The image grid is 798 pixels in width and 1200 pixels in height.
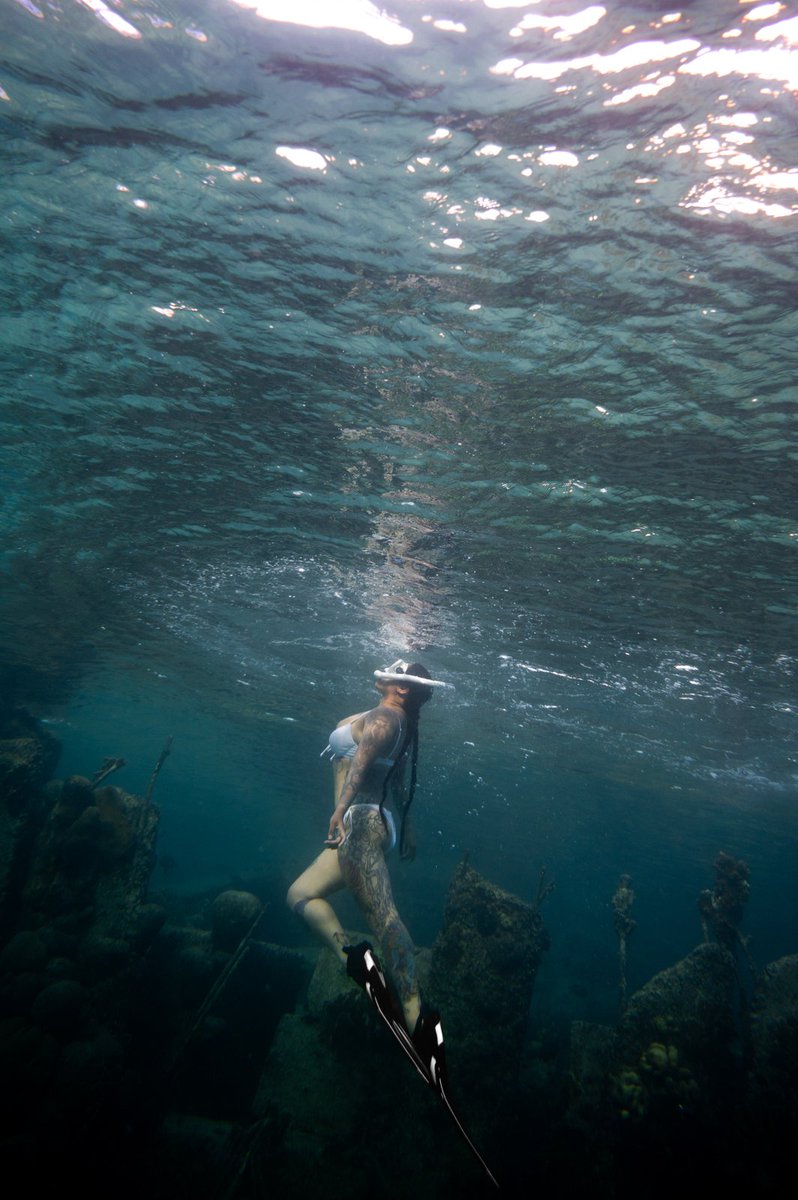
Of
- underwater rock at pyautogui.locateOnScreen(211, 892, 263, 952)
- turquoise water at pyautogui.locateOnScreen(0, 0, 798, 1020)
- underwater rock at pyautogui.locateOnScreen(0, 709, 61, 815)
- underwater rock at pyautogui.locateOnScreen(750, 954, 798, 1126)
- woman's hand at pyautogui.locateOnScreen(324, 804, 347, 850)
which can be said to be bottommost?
underwater rock at pyautogui.locateOnScreen(211, 892, 263, 952)

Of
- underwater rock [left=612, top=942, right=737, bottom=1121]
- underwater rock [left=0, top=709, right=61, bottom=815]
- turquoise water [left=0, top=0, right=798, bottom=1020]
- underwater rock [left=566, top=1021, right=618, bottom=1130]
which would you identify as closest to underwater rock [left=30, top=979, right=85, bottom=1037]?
underwater rock [left=0, top=709, right=61, bottom=815]

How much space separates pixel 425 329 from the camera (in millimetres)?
7609

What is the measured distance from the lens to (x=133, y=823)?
13.4m

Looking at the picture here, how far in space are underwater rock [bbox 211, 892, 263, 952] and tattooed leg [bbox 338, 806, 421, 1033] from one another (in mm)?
8983

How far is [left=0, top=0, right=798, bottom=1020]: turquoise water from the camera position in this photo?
16.5 feet

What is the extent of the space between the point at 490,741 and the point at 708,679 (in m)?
14.9

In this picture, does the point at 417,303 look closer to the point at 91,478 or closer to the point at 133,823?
A: the point at 91,478

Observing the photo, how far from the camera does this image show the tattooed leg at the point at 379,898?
4883mm

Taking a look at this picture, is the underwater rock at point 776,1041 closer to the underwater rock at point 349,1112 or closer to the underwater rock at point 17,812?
the underwater rock at point 349,1112

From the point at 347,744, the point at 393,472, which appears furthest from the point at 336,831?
the point at 393,472

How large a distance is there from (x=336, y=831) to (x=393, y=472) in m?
6.94

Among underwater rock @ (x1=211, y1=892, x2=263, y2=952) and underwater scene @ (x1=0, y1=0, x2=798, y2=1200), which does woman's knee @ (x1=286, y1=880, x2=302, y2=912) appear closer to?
underwater scene @ (x1=0, y1=0, x2=798, y2=1200)

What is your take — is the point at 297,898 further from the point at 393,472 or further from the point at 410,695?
the point at 393,472

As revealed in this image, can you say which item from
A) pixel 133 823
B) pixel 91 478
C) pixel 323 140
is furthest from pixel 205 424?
pixel 133 823
